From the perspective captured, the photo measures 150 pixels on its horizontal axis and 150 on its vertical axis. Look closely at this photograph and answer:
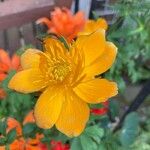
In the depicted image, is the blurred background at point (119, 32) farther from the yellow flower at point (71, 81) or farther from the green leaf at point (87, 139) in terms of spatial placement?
the yellow flower at point (71, 81)

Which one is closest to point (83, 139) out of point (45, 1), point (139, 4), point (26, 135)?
point (26, 135)

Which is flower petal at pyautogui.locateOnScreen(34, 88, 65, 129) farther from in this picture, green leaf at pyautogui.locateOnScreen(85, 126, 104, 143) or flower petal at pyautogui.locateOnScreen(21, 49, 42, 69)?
green leaf at pyautogui.locateOnScreen(85, 126, 104, 143)

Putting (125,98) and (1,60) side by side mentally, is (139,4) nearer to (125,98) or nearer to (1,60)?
(1,60)

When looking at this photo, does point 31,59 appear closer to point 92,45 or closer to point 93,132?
point 92,45

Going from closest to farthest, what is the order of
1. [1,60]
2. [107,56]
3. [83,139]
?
1. [107,56]
2. [83,139]
3. [1,60]

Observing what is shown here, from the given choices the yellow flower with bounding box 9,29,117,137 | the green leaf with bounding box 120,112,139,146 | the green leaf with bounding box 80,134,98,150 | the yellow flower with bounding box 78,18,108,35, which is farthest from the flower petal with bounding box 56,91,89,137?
the green leaf with bounding box 120,112,139,146

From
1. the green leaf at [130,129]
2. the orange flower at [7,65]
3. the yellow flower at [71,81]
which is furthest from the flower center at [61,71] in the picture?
the green leaf at [130,129]
